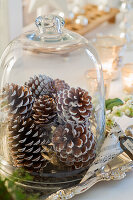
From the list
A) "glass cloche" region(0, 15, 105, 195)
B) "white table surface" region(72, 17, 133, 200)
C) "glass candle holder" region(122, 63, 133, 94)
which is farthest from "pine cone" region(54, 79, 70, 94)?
"glass candle holder" region(122, 63, 133, 94)

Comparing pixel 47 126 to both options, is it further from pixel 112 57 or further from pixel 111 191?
pixel 112 57

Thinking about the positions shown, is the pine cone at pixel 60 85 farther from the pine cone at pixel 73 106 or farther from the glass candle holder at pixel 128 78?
the glass candle holder at pixel 128 78

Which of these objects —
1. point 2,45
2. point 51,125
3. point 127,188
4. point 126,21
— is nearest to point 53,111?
point 51,125

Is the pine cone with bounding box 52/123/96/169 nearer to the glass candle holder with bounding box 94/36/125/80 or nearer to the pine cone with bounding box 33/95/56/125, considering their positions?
the pine cone with bounding box 33/95/56/125

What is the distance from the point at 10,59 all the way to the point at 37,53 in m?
0.05

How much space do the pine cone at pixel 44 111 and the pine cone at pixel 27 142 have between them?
0.01 meters

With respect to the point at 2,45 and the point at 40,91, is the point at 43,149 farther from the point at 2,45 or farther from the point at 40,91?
the point at 2,45

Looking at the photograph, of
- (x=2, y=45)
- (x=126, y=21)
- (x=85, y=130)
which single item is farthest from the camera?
(x=126, y=21)

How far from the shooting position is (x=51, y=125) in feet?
1.52

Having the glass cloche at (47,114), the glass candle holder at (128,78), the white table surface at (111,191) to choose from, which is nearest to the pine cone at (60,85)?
the glass cloche at (47,114)

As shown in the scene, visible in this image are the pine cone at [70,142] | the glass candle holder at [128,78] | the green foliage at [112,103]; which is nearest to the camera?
the pine cone at [70,142]

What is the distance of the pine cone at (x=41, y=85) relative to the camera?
488 millimetres

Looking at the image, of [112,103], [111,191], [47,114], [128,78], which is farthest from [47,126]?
[128,78]

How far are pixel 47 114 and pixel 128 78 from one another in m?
0.44
